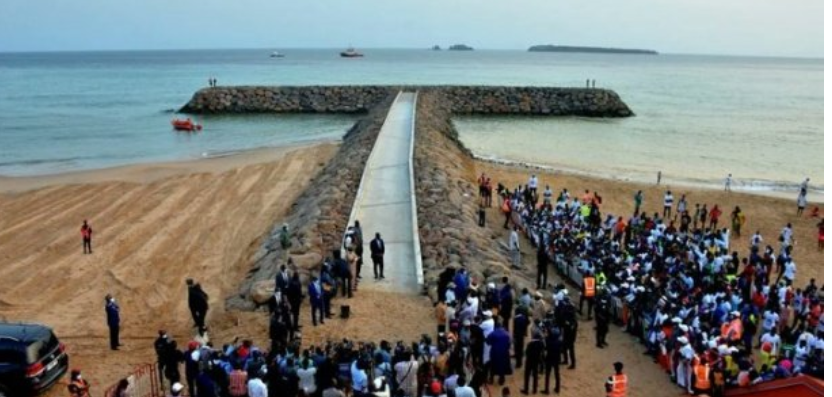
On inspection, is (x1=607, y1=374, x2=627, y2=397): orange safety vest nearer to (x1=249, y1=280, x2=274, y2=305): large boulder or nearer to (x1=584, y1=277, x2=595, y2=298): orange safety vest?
(x1=584, y1=277, x2=595, y2=298): orange safety vest

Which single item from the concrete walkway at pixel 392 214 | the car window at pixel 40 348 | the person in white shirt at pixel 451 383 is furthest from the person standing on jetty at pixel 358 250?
the car window at pixel 40 348

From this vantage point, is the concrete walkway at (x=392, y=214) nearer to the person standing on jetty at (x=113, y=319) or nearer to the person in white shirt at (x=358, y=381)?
the person standing on jetty at (x=113, y=319)

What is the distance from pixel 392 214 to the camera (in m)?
22.9

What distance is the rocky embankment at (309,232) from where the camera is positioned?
701 inches

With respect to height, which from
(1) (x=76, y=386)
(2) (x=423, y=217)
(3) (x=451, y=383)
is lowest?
(1) (x=76, y=386)

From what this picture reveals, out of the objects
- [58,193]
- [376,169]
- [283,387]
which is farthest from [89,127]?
[283,387]

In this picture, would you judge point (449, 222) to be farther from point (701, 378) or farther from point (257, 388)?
point (257, 388)

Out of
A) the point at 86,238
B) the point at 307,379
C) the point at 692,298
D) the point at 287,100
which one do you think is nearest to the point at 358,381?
the point at 307,379

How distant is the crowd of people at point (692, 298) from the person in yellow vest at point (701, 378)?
17 mm

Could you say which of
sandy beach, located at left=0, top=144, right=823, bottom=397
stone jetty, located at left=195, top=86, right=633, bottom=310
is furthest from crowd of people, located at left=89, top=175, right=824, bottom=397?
stone jetty, located at left=195, top=86, right=633, bottom=310

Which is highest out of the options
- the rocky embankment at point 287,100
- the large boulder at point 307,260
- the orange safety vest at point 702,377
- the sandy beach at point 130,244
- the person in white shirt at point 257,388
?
the rocky embankment at point 287,100

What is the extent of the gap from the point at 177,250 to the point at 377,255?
9151 millimetres

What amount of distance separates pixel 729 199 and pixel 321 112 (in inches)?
1839

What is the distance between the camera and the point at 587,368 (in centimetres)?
1406
